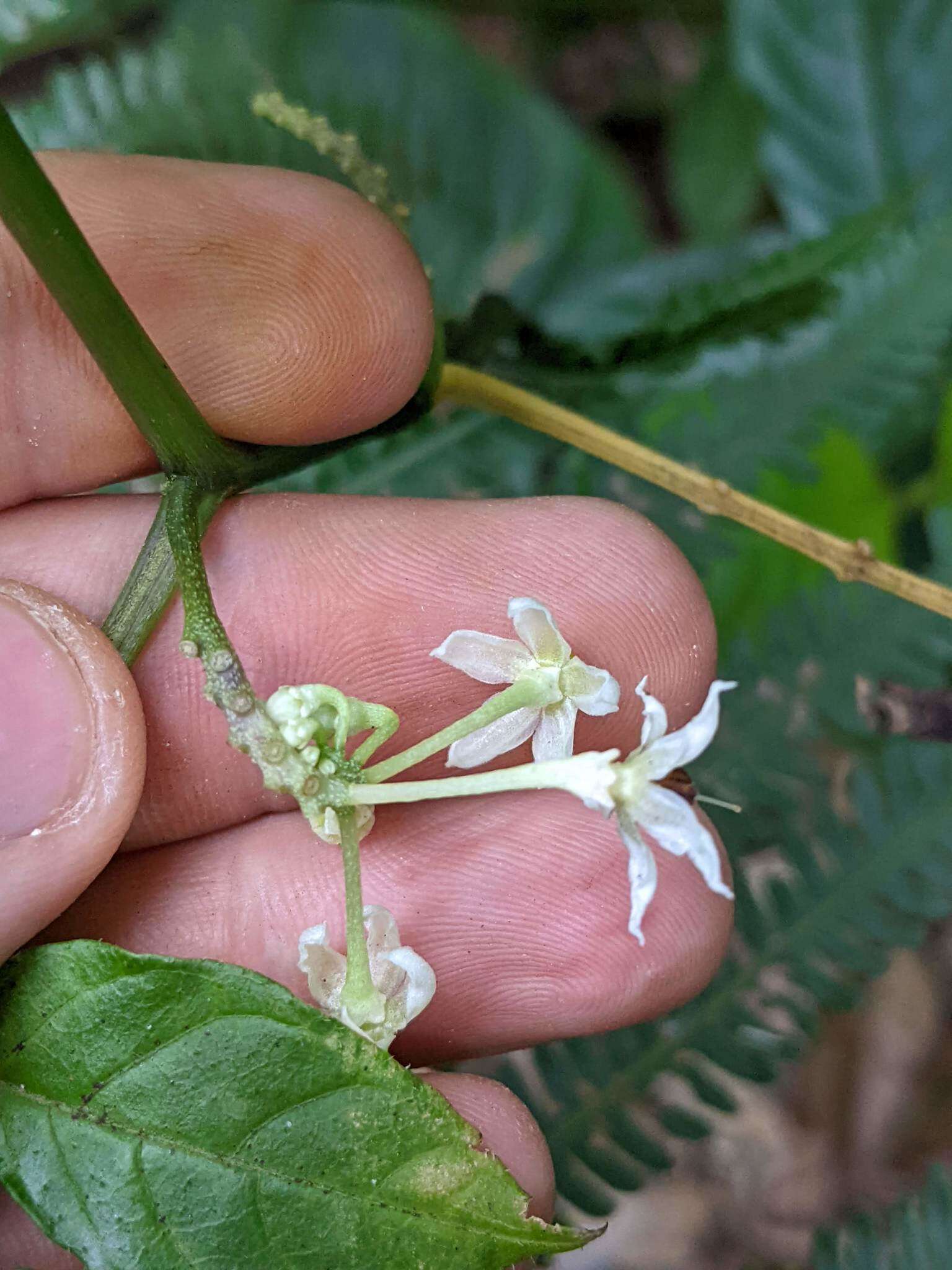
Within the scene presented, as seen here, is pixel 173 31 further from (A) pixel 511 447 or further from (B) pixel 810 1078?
(B) pixel 810 1078

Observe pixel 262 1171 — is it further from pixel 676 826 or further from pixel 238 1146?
pixel 676 826

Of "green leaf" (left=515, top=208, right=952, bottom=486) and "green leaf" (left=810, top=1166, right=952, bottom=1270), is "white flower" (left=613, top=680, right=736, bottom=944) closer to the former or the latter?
"green leaf" (left=515, top=208, right=952, bottom=486)

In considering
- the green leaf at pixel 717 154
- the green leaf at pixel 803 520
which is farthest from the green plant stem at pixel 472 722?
the green leaf at pixel 717 154

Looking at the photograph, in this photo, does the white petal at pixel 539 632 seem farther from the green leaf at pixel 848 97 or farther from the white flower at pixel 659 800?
the green leaf at pixel 848 97

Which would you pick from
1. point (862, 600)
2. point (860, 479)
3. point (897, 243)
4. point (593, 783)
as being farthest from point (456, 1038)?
point (897, 243)

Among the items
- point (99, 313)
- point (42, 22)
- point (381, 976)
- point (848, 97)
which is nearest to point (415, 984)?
point (381, 976)

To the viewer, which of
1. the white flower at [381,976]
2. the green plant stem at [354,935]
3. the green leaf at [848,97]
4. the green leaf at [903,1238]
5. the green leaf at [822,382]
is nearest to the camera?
the green plant stem at [354,935]
